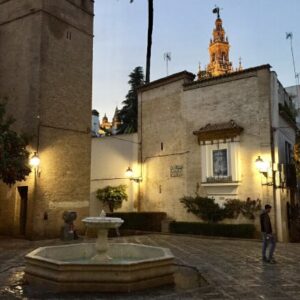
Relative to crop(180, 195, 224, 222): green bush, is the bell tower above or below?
above

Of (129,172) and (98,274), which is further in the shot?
(129,172)

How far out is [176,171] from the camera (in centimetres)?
2053

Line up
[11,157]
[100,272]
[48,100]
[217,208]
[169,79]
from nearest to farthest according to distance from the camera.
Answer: [100,272], [11,157], [48,100], [217,208], [169,79]

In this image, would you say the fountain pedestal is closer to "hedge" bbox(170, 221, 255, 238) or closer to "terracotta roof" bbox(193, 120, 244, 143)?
"hedge" bbox(170, 221, 255, 238)

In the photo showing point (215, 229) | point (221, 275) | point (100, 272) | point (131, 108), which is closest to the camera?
point (100, 272)

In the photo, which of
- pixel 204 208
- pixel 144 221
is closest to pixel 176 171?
pixel 204 208

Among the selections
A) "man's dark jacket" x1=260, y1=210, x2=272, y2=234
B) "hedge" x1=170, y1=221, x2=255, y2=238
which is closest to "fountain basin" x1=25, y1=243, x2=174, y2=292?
"man's dark jacket" x1=260, y1=210, x2=272, y2=234

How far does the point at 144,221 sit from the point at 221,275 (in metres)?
12.5

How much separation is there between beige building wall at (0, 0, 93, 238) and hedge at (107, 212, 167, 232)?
3.06 meters

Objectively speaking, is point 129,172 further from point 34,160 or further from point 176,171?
point 34,160

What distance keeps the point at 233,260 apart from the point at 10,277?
608 cm

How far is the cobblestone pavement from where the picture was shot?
6.74 meters

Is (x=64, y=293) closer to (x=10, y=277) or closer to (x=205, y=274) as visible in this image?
(x=10, y=277)

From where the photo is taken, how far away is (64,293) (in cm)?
685
